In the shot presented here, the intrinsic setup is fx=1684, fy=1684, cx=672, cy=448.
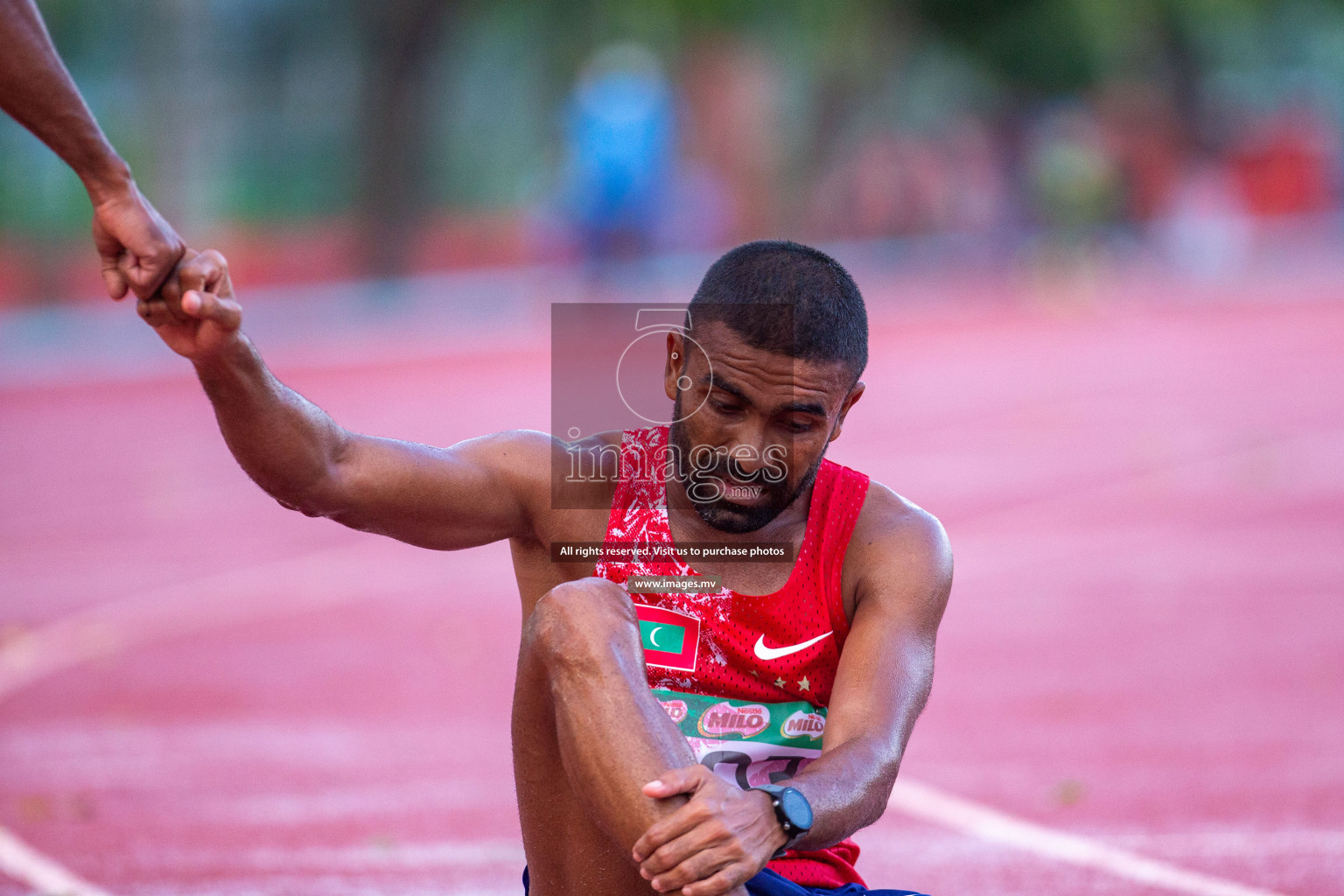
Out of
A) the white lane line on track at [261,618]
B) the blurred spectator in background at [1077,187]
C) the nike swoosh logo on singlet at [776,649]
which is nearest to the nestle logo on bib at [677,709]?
the nike swoosh logo on singlet at [776,649]

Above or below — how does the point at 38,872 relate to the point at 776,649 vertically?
below

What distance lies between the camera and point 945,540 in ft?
10.7

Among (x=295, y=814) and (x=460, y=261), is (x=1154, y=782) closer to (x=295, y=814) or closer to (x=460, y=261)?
(x=295, y=814)

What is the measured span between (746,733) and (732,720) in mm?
37

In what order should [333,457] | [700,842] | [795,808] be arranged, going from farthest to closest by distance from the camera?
[333,457] → [795,808] → [700,842]

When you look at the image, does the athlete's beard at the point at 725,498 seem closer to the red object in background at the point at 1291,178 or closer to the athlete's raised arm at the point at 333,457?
the athlete's raised arm at the point at 333,457

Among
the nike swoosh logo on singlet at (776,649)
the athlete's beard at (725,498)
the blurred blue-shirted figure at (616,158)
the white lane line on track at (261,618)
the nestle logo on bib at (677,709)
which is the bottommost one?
the white lane line on track at (261,618)

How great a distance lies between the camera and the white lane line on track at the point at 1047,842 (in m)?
4.42

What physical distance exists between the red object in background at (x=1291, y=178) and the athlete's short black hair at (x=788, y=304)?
3245cm

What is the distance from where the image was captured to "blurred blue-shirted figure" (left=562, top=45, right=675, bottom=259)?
771 inches

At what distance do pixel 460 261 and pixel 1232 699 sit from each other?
1003 inches

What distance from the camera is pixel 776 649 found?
10.3ft

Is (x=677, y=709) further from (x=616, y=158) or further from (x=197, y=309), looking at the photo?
(x=616, y=158)

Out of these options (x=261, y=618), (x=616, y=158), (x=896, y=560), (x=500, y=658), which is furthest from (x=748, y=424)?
(x=616, y=158)
